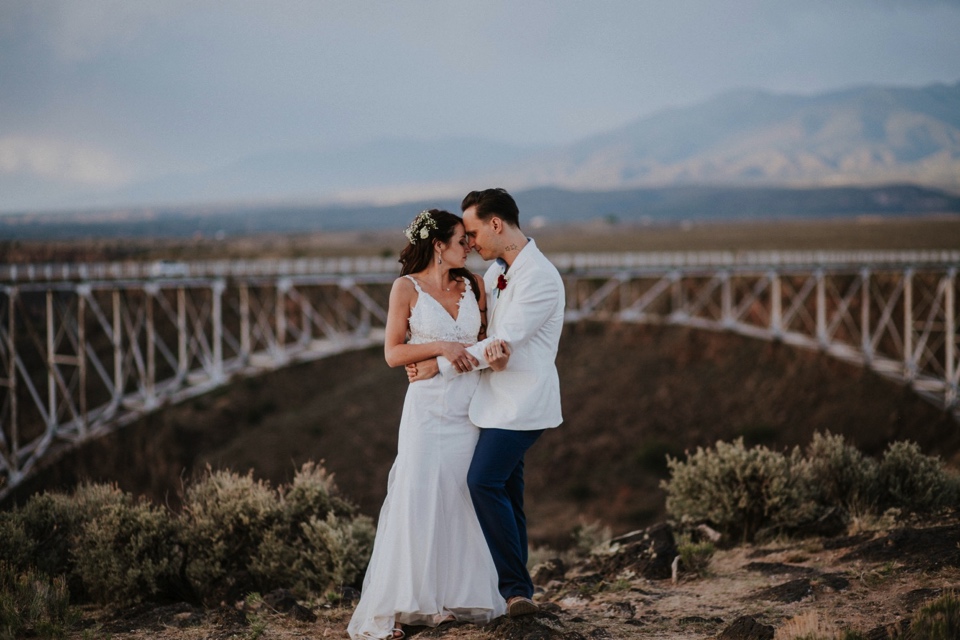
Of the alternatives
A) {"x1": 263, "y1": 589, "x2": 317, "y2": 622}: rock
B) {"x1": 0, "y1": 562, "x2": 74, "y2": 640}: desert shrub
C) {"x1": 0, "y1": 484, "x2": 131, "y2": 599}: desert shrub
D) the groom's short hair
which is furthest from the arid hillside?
the groom's short hair

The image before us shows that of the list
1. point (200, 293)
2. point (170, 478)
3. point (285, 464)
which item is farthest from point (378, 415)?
point (200, 293)

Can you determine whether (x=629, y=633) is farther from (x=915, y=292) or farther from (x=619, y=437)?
Result: (x=915, y=292)

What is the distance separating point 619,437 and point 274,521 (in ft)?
119

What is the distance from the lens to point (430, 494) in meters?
5.50

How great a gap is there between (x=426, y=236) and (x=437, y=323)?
0.48 metres

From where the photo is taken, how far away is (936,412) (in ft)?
127

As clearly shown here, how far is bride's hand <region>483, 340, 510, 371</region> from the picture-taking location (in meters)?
5.16

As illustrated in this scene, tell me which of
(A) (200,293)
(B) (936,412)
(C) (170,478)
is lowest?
(C) (170,478)

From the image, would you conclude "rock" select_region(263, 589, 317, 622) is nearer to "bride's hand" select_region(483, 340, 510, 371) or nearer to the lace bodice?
the lace bodice

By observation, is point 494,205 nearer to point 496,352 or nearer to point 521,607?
point 496,352

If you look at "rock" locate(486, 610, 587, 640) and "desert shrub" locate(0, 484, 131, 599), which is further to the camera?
"desert shrub" locate(0, 484, 131, 599)

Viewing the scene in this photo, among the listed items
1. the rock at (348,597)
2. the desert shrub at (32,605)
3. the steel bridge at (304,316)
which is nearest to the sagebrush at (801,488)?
the rock at (348,597)

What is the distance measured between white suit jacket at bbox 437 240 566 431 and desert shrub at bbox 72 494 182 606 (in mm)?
2947

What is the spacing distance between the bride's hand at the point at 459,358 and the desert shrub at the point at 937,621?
2.46m
